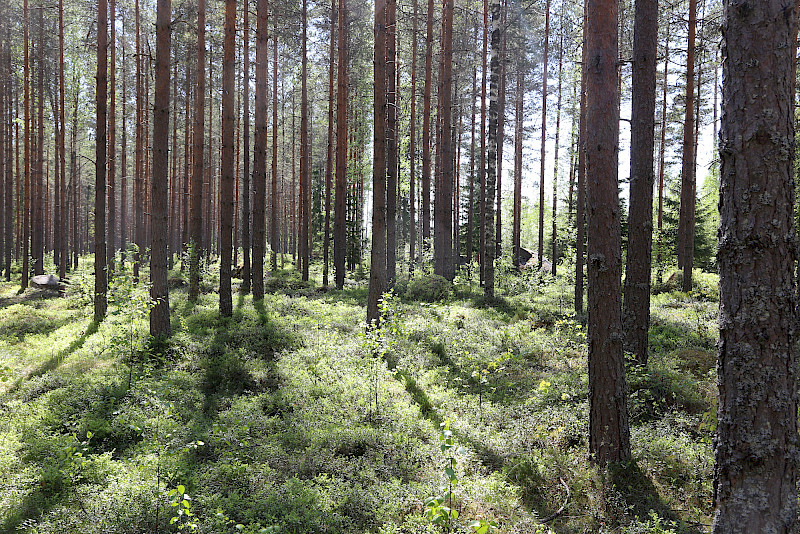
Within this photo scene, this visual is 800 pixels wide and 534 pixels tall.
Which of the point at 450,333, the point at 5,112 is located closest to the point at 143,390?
the point at 450,333

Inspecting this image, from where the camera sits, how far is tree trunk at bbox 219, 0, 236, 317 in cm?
1174

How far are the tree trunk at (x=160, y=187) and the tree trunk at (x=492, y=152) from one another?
8476 mm

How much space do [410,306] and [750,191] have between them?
11591 mm

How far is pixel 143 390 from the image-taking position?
6.61 m


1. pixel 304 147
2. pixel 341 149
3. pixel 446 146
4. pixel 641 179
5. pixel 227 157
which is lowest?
pixel 641 179

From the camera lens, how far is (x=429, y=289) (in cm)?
1578

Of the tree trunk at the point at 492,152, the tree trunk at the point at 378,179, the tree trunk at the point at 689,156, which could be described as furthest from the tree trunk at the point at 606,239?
the tree trunk at the point at 689,156

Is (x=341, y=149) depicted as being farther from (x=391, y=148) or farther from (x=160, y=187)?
(x=160, y=187)

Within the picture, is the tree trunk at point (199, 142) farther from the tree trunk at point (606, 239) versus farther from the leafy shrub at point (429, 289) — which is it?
the tree trunk at point (606, 239)

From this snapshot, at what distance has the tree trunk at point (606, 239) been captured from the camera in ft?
15.2

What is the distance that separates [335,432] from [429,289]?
10413mm

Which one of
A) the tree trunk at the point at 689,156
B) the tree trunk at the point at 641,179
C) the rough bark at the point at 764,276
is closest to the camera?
the rough bark at the point at 764,276

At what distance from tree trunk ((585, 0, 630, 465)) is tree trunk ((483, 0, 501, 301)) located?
307 inches

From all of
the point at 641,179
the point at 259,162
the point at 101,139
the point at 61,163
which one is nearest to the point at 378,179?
the point at 259,162
